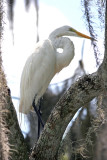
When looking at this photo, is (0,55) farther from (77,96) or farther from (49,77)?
(49,77)

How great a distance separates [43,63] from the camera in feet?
12.3

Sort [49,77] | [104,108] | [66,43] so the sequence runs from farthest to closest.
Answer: [49,77], [66,43], [104,108]

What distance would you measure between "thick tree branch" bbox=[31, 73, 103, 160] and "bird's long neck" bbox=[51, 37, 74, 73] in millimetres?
1254

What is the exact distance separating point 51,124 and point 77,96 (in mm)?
222

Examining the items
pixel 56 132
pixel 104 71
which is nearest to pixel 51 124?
pixel 56 132

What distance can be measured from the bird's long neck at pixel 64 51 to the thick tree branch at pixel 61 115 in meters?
1.25

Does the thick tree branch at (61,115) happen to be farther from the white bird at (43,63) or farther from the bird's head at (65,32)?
the bird's head at (65,32)

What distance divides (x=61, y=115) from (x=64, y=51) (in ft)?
4.29

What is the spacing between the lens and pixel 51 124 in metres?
2.38

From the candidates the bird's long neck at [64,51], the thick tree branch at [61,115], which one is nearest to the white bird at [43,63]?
the bird's long neck at [64,51]

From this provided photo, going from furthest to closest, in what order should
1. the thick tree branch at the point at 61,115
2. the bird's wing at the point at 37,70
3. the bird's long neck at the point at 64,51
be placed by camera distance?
the bird's wing at the point at 37,70, the bird's long neck at the point at 64,51, the thick tree branch at the point at 61,115

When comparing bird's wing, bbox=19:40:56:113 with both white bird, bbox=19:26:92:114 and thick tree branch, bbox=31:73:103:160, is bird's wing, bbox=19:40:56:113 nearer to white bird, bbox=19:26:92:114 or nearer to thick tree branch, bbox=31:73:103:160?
white bird, bbox=19:26:92:114

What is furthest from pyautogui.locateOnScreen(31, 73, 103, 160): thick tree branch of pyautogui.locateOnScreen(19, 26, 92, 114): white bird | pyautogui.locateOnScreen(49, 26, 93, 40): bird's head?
pyautogui.locateOnScreen(49, 26, 93, 40): bird's head

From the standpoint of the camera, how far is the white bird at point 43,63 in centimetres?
360
